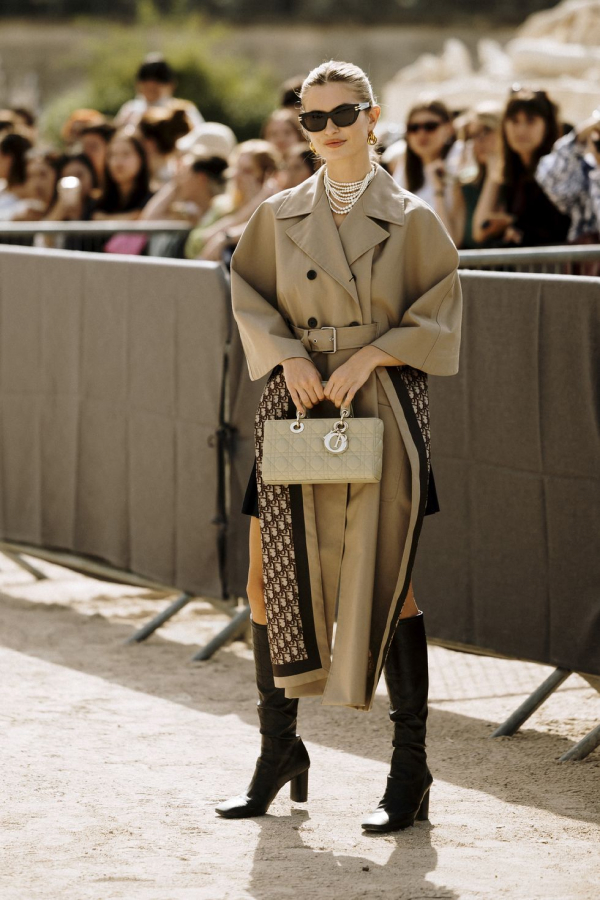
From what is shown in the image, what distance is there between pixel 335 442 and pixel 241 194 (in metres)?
5.20

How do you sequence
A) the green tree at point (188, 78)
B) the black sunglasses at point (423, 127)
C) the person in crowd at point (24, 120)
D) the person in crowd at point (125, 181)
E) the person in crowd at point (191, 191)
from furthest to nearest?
the green tree at point (188, 78), the person in crowd at point (24, 120), the person in crowd at point (125, 181), the person in crowd at point (191, 191), the black sunglasses at point (423, 127)

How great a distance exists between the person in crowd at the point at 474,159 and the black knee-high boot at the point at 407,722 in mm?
3794

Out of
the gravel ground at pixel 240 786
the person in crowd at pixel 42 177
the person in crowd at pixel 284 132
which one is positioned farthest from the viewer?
the person in crowd at pixel 42 177

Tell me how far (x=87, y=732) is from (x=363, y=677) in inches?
58.9

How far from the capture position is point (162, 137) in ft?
35.3

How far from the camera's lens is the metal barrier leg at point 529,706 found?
5172 mm

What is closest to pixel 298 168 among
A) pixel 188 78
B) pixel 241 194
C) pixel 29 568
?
pixel 241 194

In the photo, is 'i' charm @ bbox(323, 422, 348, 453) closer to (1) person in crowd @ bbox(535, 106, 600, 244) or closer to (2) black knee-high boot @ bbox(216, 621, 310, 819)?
(2) black knee-high boot @ bbox(216, 621, 310, 819)

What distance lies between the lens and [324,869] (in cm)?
388

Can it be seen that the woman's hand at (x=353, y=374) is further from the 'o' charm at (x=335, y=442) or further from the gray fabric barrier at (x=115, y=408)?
the gray fabric barrier at (x=115, y=408)

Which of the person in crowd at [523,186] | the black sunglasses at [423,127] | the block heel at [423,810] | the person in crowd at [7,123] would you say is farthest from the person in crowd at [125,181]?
the block heel at [423,810]

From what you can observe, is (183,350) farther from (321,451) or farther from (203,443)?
(321,451)

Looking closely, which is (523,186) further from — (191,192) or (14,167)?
(14,167)

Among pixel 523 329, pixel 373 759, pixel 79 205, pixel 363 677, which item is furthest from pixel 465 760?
pixel 79 205
